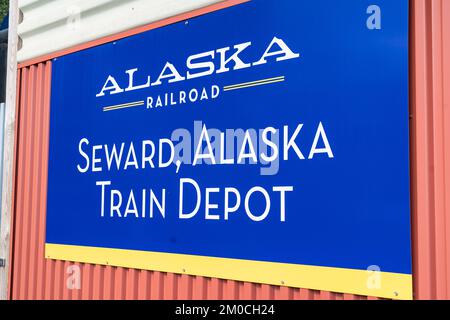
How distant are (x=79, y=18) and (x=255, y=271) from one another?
1.98 m

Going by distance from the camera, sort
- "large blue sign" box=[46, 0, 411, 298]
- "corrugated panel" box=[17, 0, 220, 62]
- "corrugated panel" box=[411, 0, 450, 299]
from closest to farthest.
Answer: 1. "corrugated panel" box=[411, 0, 450, 299]
2. "large blue sign" box=[46, 0, 411, 298]
3. "corrugated panel" box=[17, 0, 220, 62]

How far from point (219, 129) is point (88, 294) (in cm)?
131

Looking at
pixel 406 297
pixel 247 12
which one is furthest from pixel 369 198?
pixel 247 12

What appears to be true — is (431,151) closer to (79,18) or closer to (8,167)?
(79,18)

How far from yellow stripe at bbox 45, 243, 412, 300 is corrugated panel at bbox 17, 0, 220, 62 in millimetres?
1213

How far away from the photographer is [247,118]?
2672 millimetres

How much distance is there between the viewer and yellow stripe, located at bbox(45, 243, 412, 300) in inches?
85.4

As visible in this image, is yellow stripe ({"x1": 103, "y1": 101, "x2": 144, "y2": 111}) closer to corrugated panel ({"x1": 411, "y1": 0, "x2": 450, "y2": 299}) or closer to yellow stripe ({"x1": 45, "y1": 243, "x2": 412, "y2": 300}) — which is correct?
yellow stripe ({"x1": 45, "y1": 243, "x2": 412, "y2": 300})

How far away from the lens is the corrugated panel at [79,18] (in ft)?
10.4

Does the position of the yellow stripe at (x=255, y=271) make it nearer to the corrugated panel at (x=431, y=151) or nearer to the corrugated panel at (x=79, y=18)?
the corrugated panel at (x=431, y=151)

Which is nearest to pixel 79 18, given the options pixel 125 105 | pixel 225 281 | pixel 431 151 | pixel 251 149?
pixel 125 105

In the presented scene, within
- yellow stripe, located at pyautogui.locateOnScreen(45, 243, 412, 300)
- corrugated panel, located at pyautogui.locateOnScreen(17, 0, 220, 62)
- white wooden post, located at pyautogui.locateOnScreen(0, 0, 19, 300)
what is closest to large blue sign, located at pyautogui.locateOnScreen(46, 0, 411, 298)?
yellow stripe, located at pyautogui.locateOnScreen(45, 243, 412, 300)

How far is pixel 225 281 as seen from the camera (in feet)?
8.95

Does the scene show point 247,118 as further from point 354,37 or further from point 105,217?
point 105,217
